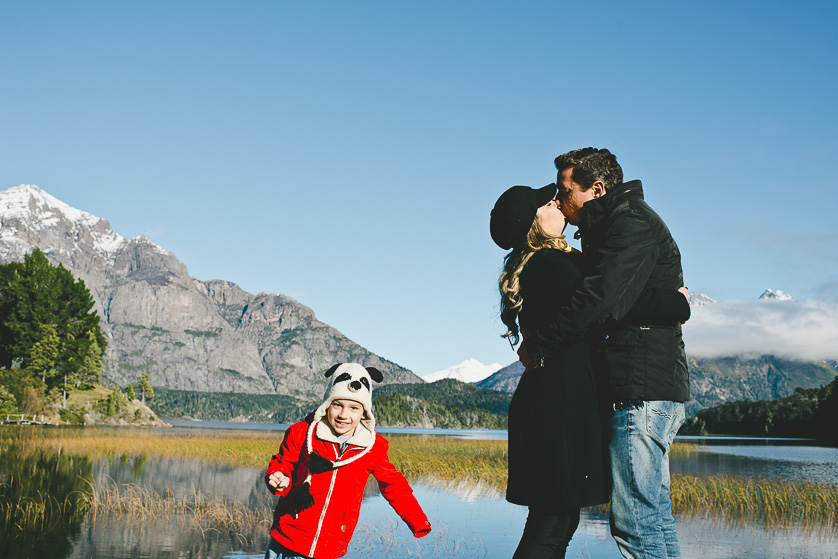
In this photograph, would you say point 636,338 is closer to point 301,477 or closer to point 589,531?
point 301,477

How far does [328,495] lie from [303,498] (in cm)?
17

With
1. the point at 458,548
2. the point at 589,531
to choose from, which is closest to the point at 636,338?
the point at 458,548

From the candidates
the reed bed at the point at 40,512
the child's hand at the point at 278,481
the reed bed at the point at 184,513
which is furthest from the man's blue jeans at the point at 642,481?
the reed bed at the point at 40,512

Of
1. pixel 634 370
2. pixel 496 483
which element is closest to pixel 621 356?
pixel 634 370

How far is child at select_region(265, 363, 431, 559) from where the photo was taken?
321 cm

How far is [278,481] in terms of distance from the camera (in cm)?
315

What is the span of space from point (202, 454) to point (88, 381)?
50.9 metres

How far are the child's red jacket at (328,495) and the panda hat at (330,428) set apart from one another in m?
0.01

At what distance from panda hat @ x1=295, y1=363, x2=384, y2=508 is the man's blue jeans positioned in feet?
4.19

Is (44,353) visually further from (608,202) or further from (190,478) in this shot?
(608,202)

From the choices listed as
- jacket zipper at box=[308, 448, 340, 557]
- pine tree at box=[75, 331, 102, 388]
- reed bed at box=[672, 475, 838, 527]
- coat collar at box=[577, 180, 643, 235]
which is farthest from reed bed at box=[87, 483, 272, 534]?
pine tree at box=[75, 331, 102, 388]

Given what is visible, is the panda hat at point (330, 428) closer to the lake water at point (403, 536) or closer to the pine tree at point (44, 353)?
the lake water at point (403, 536)

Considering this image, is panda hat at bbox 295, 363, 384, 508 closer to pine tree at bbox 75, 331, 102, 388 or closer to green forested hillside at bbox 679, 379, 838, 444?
pine tree at bbox 75, 331, 102, 388

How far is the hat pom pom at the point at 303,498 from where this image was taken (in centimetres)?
317
